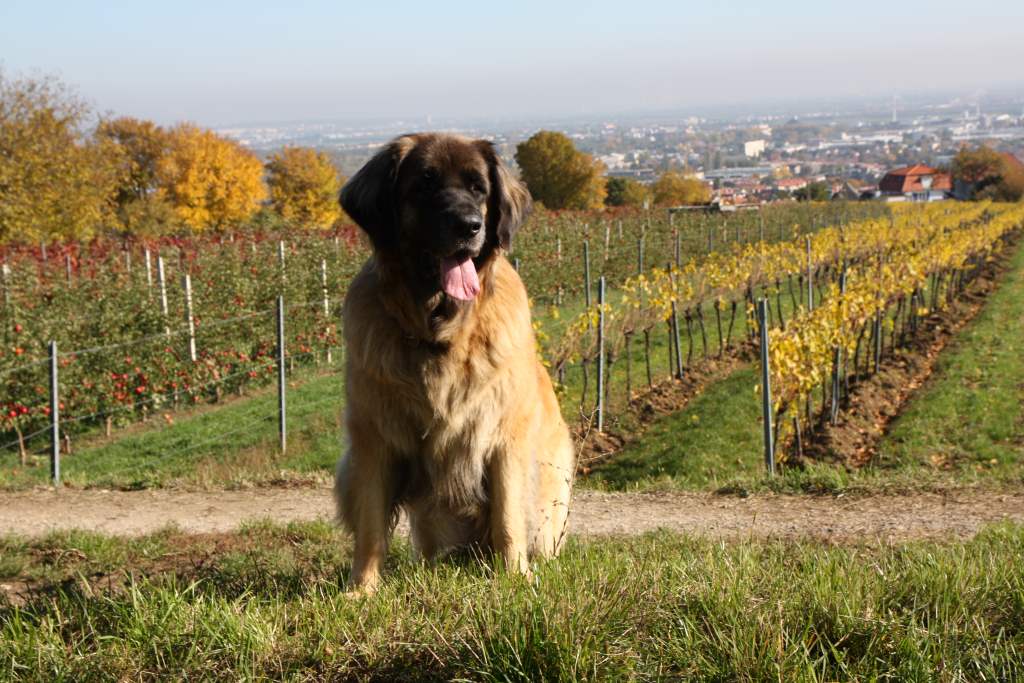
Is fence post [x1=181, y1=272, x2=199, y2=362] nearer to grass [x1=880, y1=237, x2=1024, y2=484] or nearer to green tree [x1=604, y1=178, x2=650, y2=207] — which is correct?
grass [x1=880, y1=237, x2=1024, y2=484]

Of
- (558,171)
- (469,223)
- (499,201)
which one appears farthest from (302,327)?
(558,171)

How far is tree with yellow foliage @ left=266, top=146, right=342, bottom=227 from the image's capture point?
2361 inches

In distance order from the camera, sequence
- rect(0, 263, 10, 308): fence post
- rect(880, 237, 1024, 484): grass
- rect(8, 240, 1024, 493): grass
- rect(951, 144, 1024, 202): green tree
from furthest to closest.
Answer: rect(951, 144, 1024, 202): green tree
rect(0, 263, 10, 308): fence post
rect(880, 237, 1024, 484): grass
rect(8, 240, 1024, 493): grass

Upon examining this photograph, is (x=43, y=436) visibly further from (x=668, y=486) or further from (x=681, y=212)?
(x=681, y=212)

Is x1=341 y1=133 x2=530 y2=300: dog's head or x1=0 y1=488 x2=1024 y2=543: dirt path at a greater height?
x1=341 y1=133 x2=530 y2=300: dog's head

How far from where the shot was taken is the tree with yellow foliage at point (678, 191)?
229 ft

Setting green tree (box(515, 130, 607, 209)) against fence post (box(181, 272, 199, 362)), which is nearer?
fence post (box(181, 272, 199, 362))

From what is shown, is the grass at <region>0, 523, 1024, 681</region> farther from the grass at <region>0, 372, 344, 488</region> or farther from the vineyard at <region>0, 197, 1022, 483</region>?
the vineyard at <region>0, 197, 1022, 483</region>

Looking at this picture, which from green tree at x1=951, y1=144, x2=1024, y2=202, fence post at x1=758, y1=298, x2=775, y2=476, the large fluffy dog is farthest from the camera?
green tree at x1=951, y1=144, x2=1024, y2=202

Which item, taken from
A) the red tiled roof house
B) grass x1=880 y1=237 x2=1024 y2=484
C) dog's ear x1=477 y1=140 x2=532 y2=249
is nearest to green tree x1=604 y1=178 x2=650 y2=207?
grass x1=880 y1=237 x2=1024 y2=484

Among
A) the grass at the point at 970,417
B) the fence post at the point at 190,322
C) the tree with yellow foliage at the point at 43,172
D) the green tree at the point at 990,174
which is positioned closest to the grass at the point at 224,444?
the fence post at the point at 190,322

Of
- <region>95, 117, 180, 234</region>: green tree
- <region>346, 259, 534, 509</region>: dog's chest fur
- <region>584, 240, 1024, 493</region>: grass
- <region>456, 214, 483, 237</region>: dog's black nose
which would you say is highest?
<region>95, 117, 180, 234</region>: green tree

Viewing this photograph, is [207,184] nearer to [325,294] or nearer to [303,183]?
[303,183]

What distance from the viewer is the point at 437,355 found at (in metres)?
3.88
